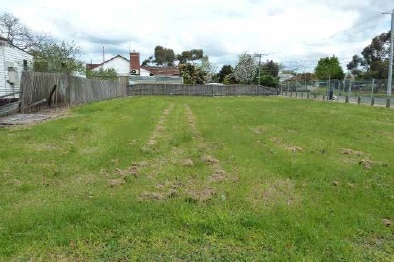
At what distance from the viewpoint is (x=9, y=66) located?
21.9 metres

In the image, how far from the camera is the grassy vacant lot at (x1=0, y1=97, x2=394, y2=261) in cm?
359

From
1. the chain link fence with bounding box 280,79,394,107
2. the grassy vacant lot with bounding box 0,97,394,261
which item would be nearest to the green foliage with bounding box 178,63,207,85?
the chain link fence with bounding box 280,79,394,107

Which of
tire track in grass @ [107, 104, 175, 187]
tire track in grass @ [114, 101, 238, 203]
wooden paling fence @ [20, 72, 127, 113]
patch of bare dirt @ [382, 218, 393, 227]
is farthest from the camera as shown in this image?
wooden paling fence @ [20, 72, 127, 113]

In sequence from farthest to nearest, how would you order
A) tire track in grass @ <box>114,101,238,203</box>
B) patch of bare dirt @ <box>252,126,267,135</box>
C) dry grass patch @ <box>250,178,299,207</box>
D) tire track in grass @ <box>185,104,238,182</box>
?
patch of bare dirt @ <box>252,126,267,135</box>, tire track in grass @ <box>185,104,238,182</box>, tire track in grass @ <box>114,101,238,203</box>, dry grass patch @ <box>250,178,299,207</box>

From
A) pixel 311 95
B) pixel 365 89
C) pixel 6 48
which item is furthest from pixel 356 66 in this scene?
pixel 6 48

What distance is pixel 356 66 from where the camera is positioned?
9244 cm

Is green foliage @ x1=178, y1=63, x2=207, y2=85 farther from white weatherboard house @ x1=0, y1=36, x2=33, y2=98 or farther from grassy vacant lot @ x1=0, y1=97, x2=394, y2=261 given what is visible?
grassy vacant lot @ x1=0, y1=97, x2=394, y2=261

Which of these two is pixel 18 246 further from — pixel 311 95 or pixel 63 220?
pixel 311 95

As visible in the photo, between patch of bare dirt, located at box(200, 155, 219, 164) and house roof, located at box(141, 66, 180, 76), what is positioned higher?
house roof, located at box(141, 66, 180, 76)

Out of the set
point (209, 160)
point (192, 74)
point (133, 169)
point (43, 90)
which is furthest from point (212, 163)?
point (192, 74)

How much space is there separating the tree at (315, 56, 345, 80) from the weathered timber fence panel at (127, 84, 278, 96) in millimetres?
34470

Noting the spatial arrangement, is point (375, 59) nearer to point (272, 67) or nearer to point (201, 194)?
point (272, 67)

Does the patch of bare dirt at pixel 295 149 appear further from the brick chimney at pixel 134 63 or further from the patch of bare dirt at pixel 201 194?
the brick chimney at pixel 134 63

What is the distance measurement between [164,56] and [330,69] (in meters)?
43.3
